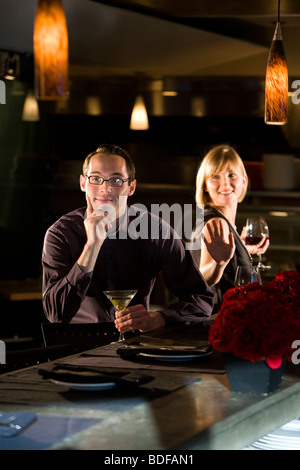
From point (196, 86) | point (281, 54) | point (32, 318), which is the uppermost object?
point (196, 86)

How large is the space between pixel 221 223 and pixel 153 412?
2118 millimetres

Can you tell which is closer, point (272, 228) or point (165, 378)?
point (165, 378)

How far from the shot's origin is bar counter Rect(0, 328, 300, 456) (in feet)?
4.75

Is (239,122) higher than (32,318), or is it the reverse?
(239,122)

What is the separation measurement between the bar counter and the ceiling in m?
3.13

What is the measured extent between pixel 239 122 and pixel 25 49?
186cm

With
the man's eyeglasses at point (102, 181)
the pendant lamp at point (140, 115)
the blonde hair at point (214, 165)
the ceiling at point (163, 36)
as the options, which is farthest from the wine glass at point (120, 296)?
the pendant lamp at point (140, 115)

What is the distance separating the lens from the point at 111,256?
3.24 metres

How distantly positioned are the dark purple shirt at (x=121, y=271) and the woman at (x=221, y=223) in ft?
0.80

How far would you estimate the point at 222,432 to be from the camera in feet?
5.10

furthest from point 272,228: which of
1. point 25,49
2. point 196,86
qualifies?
point 25,49

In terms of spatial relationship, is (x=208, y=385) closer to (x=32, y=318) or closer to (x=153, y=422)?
(x=153, y=422)

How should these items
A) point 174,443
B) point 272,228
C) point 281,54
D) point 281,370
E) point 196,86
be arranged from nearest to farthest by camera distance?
point 174,443
point 281,370
point 281,54
point 272,228
point 196,86

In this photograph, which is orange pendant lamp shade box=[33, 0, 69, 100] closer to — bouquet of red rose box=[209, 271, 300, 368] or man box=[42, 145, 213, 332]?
bouquet of red rose box=[209, 271, 300, 368]
